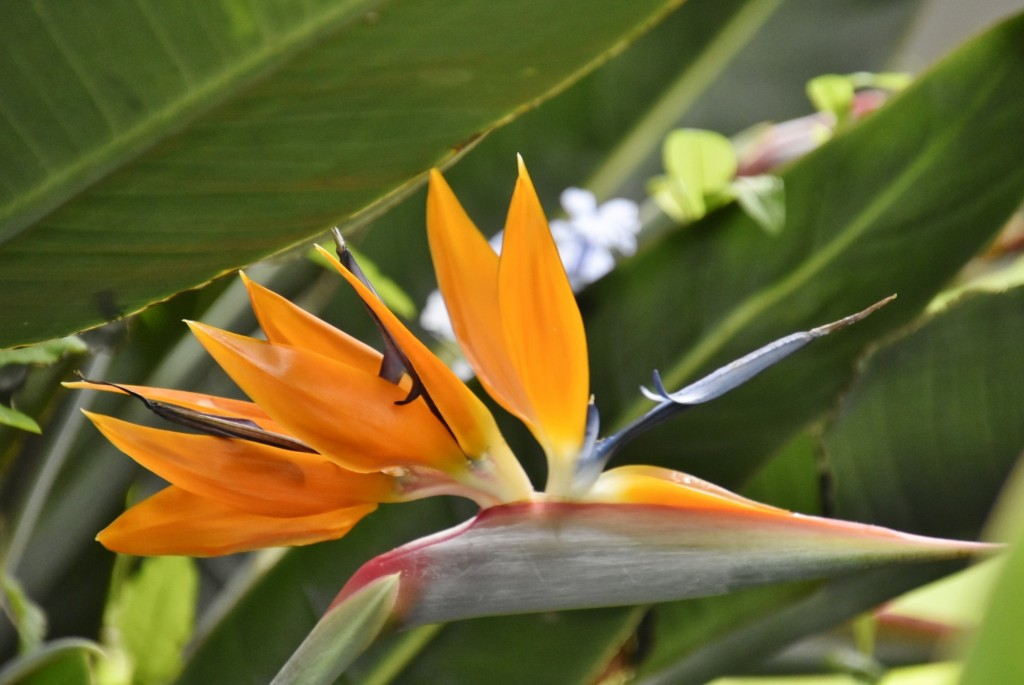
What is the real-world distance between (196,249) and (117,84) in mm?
60

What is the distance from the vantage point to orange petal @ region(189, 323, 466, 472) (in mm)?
273

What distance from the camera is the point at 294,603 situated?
46cm

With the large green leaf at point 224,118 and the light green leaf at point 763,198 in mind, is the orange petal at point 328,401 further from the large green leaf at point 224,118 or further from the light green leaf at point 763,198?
the light green leaf at point 763,198

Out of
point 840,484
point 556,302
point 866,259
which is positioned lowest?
point 840,484

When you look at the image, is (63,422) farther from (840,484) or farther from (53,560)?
(840,484)

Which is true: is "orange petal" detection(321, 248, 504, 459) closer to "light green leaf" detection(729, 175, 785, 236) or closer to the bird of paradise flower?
the bird of paradise flower

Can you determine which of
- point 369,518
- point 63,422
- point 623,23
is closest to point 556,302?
point 623,23

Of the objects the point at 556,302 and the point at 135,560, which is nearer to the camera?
the point at 556,302

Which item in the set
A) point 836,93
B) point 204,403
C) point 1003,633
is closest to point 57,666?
point 204,403

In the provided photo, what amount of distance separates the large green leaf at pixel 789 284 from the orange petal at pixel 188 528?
0.23 meters

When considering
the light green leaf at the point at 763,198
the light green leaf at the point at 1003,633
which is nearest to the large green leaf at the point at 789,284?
the light green leaf at the point at 763,198

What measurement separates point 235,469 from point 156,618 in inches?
9.8

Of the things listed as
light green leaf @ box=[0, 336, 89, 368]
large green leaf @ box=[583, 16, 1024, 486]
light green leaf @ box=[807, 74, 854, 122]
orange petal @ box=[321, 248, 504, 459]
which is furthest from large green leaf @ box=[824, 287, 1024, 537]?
light green leaf @ box=[0, 336, 89, 368]

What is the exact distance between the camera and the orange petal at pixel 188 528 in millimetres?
289
